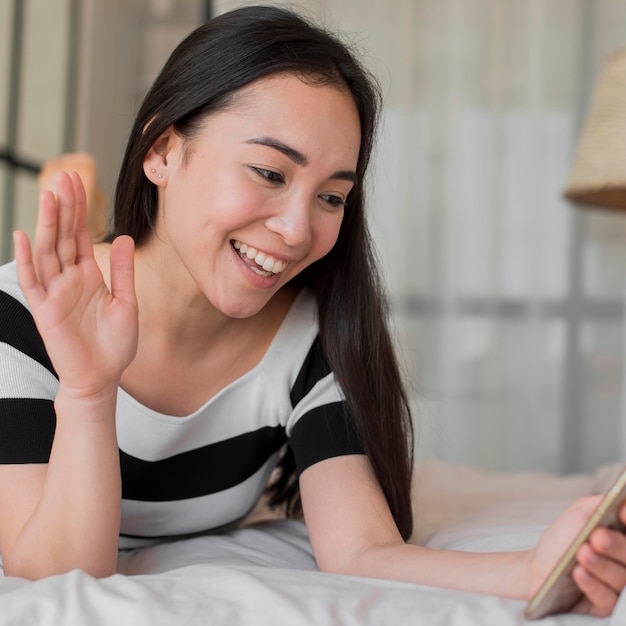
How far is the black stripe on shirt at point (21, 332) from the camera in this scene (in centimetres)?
112

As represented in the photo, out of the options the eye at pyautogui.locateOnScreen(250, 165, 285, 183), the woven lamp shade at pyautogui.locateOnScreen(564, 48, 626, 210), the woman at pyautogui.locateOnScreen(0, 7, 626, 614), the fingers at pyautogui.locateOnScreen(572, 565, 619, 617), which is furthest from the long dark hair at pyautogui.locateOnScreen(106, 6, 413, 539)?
the woven lamp shade at pyautogui.locateOnScreen(564, 48, 626, 210)

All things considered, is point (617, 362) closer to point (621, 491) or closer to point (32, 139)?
point (32, 139)

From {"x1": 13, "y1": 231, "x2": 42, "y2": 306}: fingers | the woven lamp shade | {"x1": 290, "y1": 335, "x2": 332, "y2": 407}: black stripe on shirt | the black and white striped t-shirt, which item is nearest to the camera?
{"x1": 13, "y1": 231, "x2": 42, "y2": 306}: fingers

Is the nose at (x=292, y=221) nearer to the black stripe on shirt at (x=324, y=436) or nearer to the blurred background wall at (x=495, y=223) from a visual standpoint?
the black stripe on shirt at (x=324, y=436)

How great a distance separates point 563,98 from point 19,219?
2.17 meters

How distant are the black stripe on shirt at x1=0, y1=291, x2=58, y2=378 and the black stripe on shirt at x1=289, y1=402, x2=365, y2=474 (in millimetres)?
369

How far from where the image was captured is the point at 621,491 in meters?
0.72

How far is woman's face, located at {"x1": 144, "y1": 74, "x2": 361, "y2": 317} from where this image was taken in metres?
1.12

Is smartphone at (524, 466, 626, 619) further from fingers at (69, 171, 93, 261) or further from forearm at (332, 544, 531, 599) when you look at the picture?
fingers at (69, 171, 93, 261)

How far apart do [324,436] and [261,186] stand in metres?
0.38

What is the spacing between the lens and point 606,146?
2584mm

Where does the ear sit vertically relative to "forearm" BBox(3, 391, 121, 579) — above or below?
above

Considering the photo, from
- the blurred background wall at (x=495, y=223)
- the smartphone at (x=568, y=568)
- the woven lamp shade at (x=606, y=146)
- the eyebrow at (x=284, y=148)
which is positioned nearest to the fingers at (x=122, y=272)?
the eyebrow at (x=284, y=148)

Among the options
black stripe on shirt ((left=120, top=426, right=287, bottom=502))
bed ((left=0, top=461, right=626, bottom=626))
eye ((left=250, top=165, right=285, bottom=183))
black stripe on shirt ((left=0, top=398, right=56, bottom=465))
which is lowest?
black stripe on shirt ((left=120, top=426, right=287, bottom=502))
